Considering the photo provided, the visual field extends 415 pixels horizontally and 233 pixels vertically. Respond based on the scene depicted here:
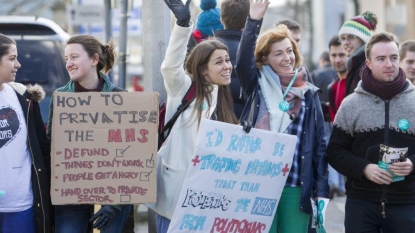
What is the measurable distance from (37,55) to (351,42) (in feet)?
9.82

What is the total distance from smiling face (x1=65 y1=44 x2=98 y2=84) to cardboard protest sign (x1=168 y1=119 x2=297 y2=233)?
0.79 m

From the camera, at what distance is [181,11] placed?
206 inches

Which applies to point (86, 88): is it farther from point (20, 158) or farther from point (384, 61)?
point (384, 61)

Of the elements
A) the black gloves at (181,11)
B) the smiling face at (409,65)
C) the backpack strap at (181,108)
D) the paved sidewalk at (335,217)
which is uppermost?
the black gloves at (181,11)

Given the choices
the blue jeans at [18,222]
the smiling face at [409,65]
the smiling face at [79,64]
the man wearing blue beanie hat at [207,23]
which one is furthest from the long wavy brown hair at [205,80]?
the smiling face at [409,65]

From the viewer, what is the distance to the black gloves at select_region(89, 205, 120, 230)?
5.16m

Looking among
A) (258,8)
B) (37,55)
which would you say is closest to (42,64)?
(37,55)

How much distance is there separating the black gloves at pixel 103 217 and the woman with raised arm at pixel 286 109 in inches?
38.7

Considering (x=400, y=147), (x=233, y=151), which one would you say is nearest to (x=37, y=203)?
(x=233, y=151)

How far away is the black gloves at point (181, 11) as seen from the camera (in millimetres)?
5215

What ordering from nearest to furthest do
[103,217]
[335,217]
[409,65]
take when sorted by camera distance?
[103,217] < [409,65] < [335,217]

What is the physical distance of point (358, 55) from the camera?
7.18 meters

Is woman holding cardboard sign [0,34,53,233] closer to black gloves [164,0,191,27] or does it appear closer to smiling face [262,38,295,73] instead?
black gloves [164,0,191,27]

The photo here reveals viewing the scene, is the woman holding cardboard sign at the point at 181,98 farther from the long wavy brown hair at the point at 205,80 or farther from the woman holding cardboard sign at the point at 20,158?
the woman holding cardboard sign at the point at 20,158
